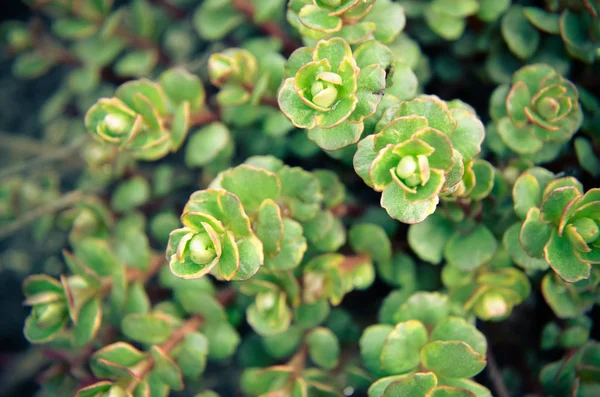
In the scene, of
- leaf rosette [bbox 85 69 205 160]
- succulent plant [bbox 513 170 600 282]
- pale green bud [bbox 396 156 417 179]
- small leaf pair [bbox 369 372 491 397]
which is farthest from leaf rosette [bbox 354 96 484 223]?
leaf rosette [bbox 85 69 205 160]

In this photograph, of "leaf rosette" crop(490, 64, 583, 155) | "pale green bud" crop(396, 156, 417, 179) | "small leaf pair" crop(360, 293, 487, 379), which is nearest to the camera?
"pale green bud" crop(396, 156, 417, 179)

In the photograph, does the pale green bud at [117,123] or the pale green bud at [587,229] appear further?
the pale green bud at [117,123]

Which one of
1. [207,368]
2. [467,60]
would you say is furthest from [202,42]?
[207,368]

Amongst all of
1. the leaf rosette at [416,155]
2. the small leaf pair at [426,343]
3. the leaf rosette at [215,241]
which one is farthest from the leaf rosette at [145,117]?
the small leaf pair at [426,343]

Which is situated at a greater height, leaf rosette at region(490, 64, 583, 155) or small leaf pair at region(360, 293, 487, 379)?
leaf rosette at region(490, 64, 583, 155)

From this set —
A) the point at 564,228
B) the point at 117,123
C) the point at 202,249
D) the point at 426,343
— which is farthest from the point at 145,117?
the point at 564,228

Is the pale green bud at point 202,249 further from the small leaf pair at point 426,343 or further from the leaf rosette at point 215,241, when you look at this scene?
the small leaf pair at point 426,343

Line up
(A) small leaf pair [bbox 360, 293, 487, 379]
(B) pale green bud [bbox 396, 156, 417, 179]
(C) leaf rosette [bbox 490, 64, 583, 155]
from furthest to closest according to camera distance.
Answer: (C) leaf rosette [bbox 490, 64, 583, 155] → (A) small leaf pair [bbox 360, 293, 487, 379] → (B) pale green bud [bbox 396, 156, 417, 179]

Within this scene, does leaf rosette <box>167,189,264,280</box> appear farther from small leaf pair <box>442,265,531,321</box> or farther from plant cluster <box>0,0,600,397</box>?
small leaf pair <box>442,265,531,321</box>

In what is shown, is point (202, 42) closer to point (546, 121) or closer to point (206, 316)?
point (206, 316)
